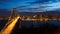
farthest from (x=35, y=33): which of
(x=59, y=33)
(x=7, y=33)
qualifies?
(x=7, y=33)

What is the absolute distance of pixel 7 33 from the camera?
2.43 metres

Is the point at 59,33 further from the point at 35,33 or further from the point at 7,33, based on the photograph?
the point at 7,33

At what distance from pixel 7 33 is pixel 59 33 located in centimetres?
637

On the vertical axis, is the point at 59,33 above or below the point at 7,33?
below

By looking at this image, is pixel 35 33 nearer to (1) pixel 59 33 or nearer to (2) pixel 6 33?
(1) pixel 59 33

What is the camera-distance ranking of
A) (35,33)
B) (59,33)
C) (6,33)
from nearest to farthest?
(6,33) → (59,33) → (35,33)

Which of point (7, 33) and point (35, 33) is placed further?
point (35, 33)

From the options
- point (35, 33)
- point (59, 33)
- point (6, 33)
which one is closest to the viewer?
point (6, 33)

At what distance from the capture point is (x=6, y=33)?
2.42 metres

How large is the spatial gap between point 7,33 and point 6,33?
16 millimetres

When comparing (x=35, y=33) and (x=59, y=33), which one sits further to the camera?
(x=35, y=33)

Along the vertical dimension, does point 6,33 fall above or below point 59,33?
above

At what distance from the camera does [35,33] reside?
35.6 feet

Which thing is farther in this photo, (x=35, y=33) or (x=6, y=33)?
(x=35, y=33)
